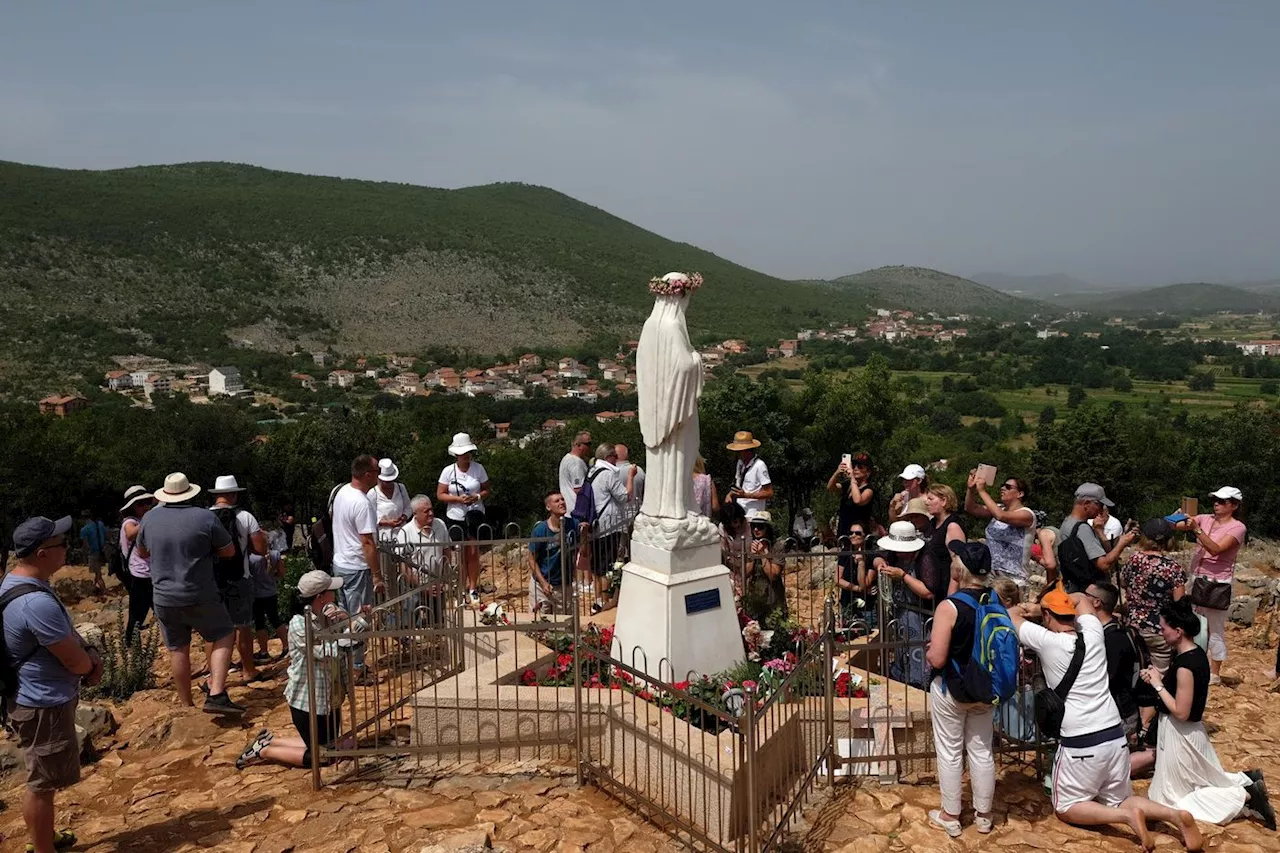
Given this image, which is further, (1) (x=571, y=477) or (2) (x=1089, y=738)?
(1) (x=571, y=477)

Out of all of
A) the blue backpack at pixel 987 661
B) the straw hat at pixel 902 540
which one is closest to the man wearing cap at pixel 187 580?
the straw hat at pixel 902 540

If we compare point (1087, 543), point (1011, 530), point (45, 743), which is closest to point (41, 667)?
point (45, 743)

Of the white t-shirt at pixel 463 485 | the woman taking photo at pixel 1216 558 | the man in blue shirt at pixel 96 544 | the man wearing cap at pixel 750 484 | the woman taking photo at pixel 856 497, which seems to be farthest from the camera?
the man in blue shirt at pixel 96 544

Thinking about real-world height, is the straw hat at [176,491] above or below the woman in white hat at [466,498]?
above

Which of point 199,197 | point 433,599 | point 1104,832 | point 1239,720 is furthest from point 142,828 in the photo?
point 199,197

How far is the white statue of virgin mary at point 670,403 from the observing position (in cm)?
615

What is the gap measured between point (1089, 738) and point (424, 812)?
3.87 m

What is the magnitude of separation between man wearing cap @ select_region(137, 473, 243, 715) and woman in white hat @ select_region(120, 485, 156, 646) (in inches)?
47.0

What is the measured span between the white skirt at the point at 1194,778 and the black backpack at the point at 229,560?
6662 millimetres

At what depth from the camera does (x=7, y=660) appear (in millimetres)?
4211

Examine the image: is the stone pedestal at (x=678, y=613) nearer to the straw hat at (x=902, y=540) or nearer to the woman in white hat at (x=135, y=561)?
the straw hat at (x=902, y=540)

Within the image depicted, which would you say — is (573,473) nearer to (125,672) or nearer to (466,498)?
(466,498)

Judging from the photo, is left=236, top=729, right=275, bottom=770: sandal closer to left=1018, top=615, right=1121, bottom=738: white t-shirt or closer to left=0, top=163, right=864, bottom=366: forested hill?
left=1018, top=615, right=1121, bottom=738: white t-shirt

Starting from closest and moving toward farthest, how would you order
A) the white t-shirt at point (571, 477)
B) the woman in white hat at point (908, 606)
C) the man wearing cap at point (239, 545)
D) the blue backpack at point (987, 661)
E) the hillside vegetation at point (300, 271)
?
the blue backpack at point (987, 661)
the woman in white hat at point (908, 606)
the man wearing cap at point (239, 545)
the white t-shirt at point (571, 477)
the hillside vegetation at point (300, 271)
